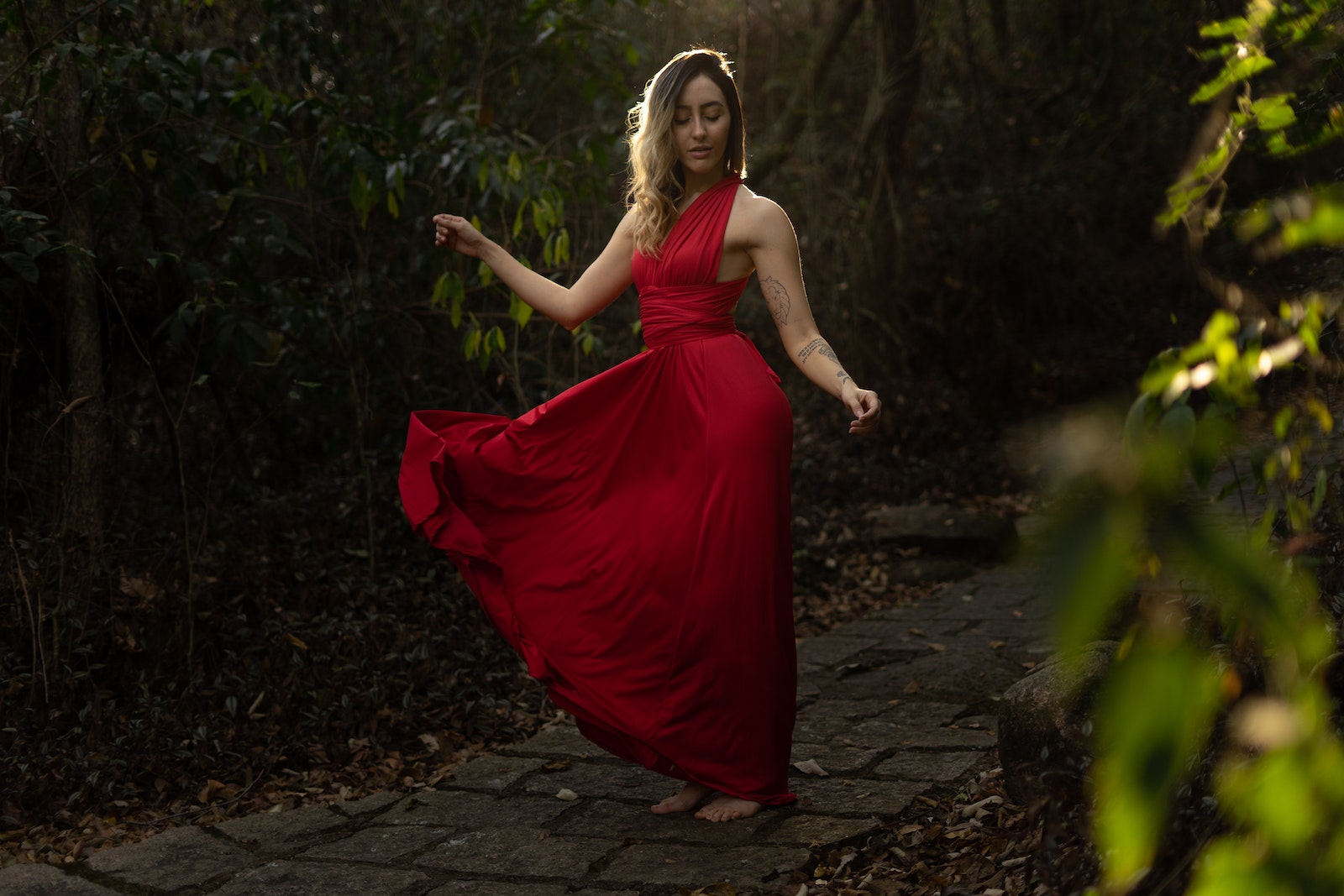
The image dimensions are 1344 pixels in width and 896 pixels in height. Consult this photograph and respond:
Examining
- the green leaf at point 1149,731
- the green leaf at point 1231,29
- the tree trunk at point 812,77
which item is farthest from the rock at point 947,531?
the green leaf at point 1149,731

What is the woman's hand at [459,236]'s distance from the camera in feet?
12.2

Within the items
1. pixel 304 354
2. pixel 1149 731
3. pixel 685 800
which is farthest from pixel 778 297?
pixel 304 354

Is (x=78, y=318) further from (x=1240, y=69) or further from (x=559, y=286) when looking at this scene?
(x=1240, y=69)

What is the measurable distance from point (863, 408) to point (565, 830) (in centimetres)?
145

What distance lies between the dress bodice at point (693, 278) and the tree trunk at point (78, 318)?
2.22 meters

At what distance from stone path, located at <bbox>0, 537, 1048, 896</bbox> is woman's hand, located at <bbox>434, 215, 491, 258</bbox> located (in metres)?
1.70

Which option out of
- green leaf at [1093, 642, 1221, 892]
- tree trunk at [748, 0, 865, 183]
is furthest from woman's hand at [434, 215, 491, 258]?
tree trunk at [748, 0, 865, 183]

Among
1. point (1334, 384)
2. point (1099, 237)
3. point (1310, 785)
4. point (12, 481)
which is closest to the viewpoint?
point (1310, 785)

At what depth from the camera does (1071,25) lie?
1155cm

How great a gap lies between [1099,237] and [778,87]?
367cm

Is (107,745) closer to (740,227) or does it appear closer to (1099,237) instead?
(740,227)

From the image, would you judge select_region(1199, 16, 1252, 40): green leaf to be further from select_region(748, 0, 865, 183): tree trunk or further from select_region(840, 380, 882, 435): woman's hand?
select_region(748, 0, 865, 183): tree trunk

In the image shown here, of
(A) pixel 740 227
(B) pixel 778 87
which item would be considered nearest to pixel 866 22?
(B) pixel 778 87

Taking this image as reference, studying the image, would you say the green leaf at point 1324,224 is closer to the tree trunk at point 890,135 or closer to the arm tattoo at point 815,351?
the arm tattoo at point 815,351
